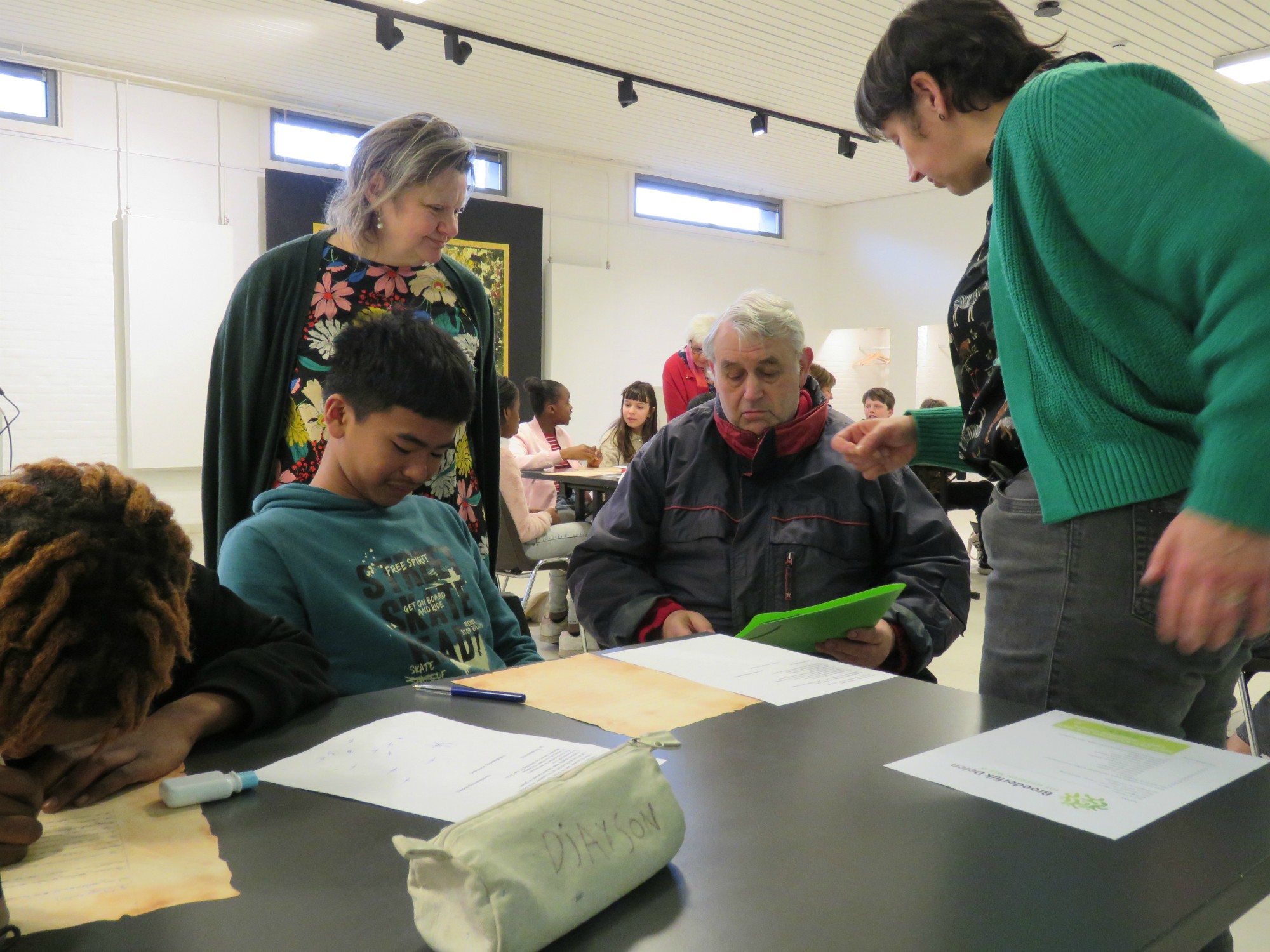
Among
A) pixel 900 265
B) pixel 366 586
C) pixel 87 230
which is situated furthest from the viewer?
pixel 900 265

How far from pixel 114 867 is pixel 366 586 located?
665mm

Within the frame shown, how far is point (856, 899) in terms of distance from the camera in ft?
1.93

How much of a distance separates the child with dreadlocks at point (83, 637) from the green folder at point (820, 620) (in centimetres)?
68

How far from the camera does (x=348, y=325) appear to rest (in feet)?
5.69

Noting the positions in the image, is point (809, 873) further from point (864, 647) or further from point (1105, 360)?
point (864, 647)

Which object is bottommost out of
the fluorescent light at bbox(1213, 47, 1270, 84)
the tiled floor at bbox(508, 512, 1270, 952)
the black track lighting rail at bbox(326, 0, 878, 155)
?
the tiled floor at bbox(508, 512, 1270, 952)

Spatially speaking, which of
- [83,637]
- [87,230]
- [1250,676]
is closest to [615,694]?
[83,637]

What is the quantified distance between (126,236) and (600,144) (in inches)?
148

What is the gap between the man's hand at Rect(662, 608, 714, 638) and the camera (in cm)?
163

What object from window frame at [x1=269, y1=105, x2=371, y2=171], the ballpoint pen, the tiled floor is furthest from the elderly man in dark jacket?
window frame at [x1=269, y1=105, x2=371, y2=171]

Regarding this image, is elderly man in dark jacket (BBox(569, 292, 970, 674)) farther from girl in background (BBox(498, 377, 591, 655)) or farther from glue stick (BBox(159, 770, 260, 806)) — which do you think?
girl in background (BBox(498, 377, 591, 655))

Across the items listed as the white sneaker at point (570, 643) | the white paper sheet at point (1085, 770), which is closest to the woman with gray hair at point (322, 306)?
the white paper sheet at point (1085, 770)

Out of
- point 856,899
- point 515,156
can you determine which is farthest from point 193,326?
point 856,899

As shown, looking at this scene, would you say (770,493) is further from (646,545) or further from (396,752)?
(396,752)
